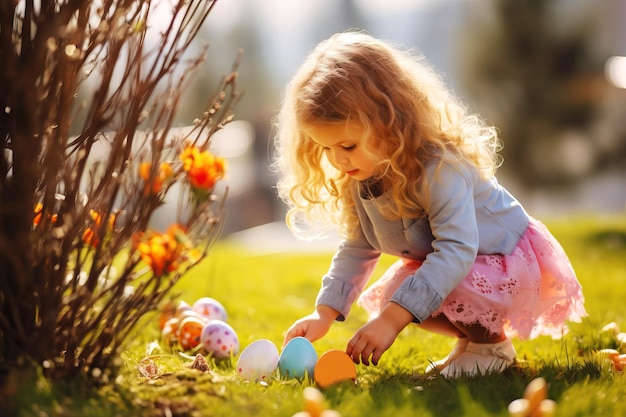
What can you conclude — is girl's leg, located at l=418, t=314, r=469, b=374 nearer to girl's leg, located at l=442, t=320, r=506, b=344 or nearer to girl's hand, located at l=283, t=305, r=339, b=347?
girl's leg, located at l=442, t=320, r=506, b=344

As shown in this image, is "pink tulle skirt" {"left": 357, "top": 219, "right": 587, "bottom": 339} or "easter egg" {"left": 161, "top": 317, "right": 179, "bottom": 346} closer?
"pink tulle skirt" {"left": 357, "top": 219, "right": 587, "bottom": 339}

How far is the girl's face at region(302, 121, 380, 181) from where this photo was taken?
2.39m

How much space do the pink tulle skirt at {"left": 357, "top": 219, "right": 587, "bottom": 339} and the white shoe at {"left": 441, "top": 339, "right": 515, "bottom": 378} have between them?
0.24ft

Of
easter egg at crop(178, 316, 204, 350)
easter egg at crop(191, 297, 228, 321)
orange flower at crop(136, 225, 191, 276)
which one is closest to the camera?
orange flower at crop(136, 225, 191, 276)

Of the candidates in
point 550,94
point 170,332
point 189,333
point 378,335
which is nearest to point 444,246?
point 378,335

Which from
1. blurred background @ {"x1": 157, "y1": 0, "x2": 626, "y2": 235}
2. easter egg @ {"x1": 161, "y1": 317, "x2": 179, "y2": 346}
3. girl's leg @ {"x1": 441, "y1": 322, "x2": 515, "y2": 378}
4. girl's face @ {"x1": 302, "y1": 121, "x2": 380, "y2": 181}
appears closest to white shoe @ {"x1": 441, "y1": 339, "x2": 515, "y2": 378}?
girl's leg @ {"x1": 441, "y1": 322, "x2": 515, "y2": 378}

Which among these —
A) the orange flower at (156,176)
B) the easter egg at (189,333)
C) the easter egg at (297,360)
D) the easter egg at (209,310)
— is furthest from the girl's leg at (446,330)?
the orange flower at (156,176)

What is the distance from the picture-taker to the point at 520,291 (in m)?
2.55

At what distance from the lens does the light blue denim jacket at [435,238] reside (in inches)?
91.2

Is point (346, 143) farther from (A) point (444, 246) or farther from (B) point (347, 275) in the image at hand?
(B) point (347, 275)

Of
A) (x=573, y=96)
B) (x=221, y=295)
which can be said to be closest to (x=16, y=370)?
(x=221, y=295)

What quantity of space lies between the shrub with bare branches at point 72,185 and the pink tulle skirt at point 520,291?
93 centimetres

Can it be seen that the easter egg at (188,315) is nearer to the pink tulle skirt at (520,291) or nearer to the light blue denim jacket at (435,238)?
the light blue denim jacket at (435,238)

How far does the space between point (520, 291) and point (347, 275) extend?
23.9 inches
